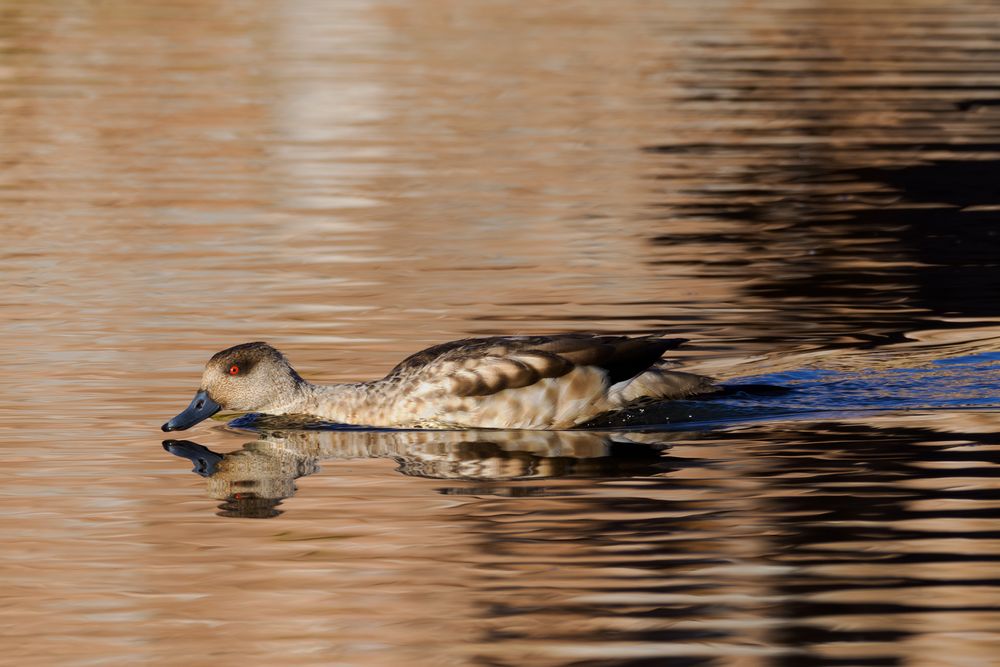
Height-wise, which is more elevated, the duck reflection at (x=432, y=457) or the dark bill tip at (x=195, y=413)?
the dark bill tip at (x=195, y=413)

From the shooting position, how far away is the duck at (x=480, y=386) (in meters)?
12.2

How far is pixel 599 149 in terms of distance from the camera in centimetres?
2780

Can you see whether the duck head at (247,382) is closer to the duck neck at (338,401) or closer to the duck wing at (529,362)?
the duck neck at (338,401)

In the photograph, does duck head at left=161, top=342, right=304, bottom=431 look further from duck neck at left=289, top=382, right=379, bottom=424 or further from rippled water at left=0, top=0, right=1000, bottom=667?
rippled water at left=0, top=0, right=1000, bottom=667

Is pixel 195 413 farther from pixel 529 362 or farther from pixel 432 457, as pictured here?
pixel 529 362

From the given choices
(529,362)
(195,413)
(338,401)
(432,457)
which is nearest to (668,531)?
(432,457)

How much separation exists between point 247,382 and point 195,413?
0.43 m

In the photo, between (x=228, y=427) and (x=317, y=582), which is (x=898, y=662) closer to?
(x=317, y=582)

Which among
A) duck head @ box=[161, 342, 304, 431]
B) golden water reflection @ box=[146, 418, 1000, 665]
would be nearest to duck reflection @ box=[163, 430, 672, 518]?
golden water reflection @ box=[146, 418, 1000, 665]

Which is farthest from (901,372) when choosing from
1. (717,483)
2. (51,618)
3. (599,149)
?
(599,149)

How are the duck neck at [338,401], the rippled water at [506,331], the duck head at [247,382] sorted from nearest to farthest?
1. the rippled water at [506,331]
2. the duck head at [247,382]
3. the duck neck at [338,401]

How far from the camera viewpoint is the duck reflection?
1098 cm

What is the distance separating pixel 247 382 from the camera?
12.6 m

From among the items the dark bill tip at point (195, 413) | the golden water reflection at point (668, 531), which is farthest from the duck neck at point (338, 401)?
the dark bill tip at point (195, 413)
